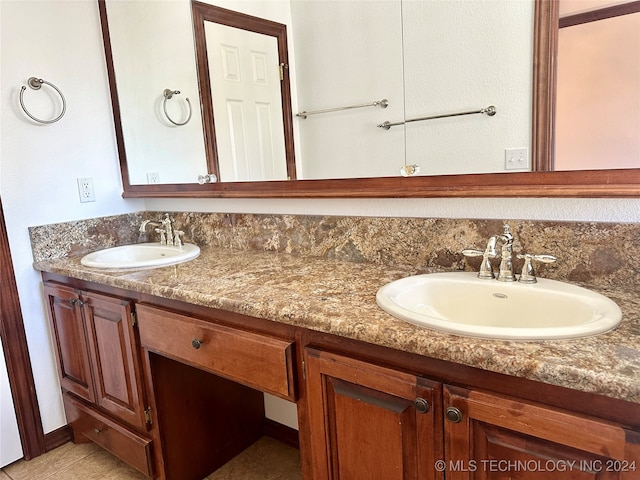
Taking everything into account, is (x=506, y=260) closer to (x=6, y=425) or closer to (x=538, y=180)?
(x=538, y=180)

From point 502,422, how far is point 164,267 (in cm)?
120

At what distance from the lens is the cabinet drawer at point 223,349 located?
111 cm

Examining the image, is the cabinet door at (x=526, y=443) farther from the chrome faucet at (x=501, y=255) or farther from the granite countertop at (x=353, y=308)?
the chrome faucet at (x=501, y=255)

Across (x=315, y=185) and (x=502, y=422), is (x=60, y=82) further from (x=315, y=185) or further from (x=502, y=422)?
(x=502, y=422)

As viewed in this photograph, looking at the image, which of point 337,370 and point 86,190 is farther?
point 86,190

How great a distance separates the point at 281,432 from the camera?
6.49ft

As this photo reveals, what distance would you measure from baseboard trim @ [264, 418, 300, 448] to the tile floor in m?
0.02

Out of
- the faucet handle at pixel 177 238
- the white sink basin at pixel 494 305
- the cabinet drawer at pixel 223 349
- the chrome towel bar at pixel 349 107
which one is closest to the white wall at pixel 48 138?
the faucet handle at pixel 177 238

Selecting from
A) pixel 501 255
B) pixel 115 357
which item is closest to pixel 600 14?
pixel 501 255

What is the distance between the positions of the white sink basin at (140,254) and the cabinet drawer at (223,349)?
30cm

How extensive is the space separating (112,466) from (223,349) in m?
1.08

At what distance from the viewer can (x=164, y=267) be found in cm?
159

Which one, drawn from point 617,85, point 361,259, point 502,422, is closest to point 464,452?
point 502,422

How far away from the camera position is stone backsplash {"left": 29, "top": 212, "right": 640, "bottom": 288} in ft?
3.49
